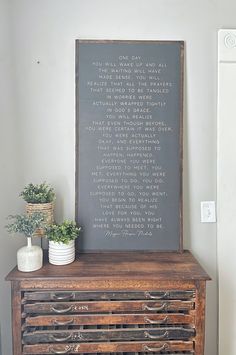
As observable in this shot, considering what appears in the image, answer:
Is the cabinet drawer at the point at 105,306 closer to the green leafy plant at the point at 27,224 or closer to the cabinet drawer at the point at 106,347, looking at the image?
the cabinet drawer at the point at 106,347

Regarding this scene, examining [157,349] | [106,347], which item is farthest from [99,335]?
[157,349]

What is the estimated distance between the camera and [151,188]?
5.36 ft

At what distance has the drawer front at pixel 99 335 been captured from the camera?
51.8 inches

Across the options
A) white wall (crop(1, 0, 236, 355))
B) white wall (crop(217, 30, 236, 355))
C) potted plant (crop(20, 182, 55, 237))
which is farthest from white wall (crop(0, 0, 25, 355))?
white wall (crop(217, 30, 236, 355))

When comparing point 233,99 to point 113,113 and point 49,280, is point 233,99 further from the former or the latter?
point 49,280

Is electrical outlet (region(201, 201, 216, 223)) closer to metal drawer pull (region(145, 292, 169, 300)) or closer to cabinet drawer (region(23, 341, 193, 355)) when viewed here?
metal drawer pull (region(145, 292, 169, 300))

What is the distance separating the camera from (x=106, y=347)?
4.35ft

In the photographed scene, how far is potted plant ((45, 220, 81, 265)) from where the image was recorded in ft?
4.72

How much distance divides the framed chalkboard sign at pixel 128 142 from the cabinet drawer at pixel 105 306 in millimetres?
349

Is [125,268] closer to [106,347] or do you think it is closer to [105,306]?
[105,306]

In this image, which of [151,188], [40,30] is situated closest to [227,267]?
[151,188]

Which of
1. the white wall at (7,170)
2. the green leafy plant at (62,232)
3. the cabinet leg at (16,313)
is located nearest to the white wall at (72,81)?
the white wall at (7,170)

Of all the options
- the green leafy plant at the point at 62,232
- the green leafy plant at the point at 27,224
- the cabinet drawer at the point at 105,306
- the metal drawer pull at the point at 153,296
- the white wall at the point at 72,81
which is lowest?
the cabinet drawer at the point at 105,306

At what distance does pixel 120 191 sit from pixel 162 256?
446 millimetres
